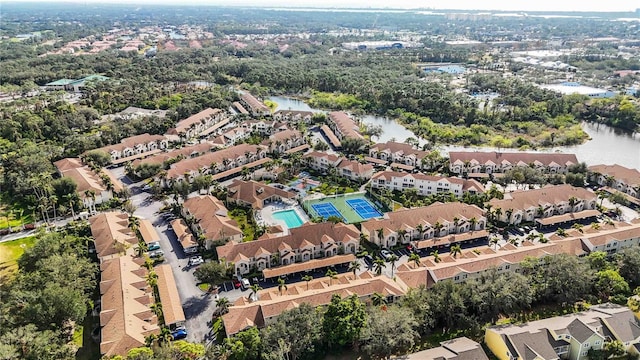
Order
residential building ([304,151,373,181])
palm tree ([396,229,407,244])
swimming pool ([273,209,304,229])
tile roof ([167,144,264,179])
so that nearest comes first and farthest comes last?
palm tree ([396,229,407,244]), swimming pool ([273,209,304,229]), tile roof ([167,144,264,179]), residential building ([304,151,373,181])

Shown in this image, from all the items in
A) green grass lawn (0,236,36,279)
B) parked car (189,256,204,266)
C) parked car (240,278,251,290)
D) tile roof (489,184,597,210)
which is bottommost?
green grass lawn (0,236,36,279)

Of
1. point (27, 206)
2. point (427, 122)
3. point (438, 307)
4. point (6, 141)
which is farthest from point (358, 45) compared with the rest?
point (438, 307)

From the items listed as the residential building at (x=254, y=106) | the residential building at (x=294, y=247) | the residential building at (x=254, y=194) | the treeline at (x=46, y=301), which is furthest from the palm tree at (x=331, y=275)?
the residential building at (x=254, y=106)

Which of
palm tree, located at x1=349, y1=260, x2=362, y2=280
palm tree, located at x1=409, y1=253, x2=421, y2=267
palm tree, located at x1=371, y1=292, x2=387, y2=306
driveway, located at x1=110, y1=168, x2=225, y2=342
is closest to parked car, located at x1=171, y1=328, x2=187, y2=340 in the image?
driveway, located at x1=110, y1=168, x2=225, y2=342

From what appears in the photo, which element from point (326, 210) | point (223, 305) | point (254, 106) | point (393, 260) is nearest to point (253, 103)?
point (254, 106)

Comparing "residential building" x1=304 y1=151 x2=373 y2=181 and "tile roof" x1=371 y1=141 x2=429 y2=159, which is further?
"tile roof" x1=371 y1=141 x2=429 y2=159

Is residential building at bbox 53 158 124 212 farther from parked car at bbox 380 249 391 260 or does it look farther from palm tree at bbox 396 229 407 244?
palm tree at bbox 396 229 407 244

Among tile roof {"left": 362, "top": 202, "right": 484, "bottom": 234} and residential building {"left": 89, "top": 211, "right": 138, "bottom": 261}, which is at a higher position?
tile roof {"left": 362, "top": 202, "right": 484, "bottom": 234}

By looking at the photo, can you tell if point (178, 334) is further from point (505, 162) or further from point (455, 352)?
point (505, 162)
